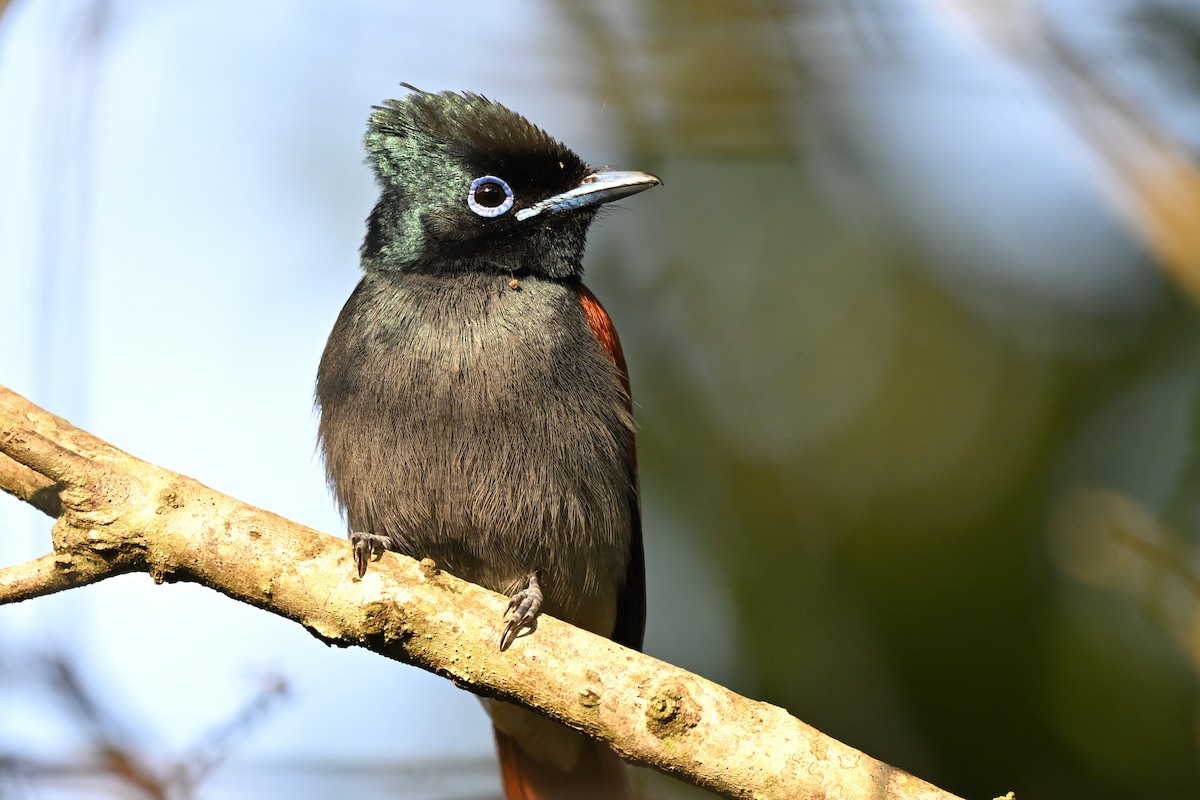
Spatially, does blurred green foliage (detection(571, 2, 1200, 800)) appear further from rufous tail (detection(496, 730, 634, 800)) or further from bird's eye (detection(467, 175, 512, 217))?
bird's eye (detection(467, 175, 512, 217))

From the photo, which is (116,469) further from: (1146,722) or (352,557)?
(1146,722)

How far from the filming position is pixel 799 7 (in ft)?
24.5

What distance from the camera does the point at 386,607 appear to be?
3.92 metres

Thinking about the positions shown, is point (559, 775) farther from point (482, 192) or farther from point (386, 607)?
point (482, 192)

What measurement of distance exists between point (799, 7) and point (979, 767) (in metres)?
4.78

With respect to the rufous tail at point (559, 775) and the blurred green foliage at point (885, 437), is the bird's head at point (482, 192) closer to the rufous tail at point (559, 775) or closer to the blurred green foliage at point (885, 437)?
the blurred green foliage at point (885, 437)

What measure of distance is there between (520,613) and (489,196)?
82.3 inches

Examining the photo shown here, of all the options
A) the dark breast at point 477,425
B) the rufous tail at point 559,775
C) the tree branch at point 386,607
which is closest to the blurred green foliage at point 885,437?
the rufous tail at point 559,775

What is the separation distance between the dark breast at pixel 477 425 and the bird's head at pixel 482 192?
136 millimetres

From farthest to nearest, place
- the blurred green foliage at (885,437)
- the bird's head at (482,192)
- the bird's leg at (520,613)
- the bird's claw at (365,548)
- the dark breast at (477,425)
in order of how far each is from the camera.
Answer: the blurred green foliage at (885,437) → the bird's head at (482,192) → the dark breast at (477,425) → the bird's claw at (365,548) → the bird's leg at (520,613)

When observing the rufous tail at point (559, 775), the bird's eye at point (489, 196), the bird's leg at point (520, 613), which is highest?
the bird's eye at point (489, 196)

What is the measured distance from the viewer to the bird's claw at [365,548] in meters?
4.06

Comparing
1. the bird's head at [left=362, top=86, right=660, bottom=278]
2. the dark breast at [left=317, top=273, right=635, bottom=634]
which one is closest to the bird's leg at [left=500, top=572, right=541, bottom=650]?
the dark breast at [left=317, top=273, right=635, bottom=634]

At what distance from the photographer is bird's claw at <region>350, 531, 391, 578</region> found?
4.06m
